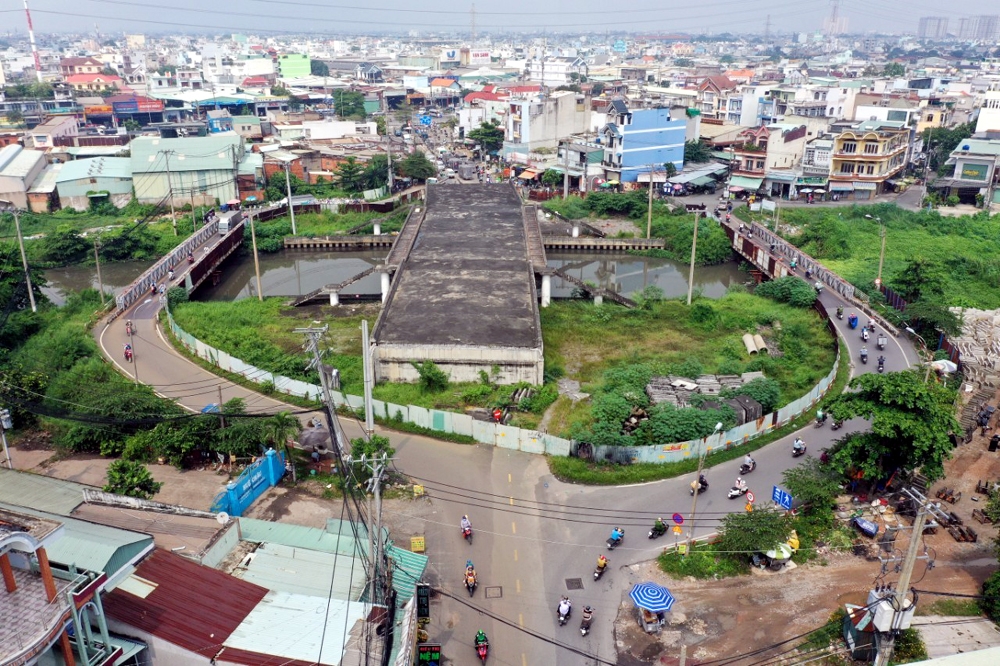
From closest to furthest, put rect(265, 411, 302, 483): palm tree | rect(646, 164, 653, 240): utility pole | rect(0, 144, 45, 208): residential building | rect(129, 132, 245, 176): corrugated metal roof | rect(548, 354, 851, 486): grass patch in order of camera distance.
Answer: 1. rect(265, 411, 302, 483): palm tree
2. rect(548, 354, 851, 486): grass patch
3. rect(646, 164, 653, 240): utility pole
4. rect(0, 144, 45, 208): residential building
5. rect(129, 132, 245, 176): corrugated metal roof

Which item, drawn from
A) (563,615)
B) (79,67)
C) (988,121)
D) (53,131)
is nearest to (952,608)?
(563,615)

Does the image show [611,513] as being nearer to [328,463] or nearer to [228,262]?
[328,463]

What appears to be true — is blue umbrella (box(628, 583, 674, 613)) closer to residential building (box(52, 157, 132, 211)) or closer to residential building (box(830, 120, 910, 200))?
residential building (box(830, 120, 910, 200))

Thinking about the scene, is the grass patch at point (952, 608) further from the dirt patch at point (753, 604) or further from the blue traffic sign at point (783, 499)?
the blue traffic sign at point (783, 499)

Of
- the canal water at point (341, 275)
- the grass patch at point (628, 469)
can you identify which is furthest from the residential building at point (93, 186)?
the grass patch at point (628, 469)

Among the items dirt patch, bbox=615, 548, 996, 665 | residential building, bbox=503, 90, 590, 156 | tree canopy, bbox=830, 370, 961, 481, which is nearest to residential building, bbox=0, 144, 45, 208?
residential building, bbox=503, 90, 590, 156

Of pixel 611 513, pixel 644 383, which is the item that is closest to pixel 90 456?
pixel 611 513
